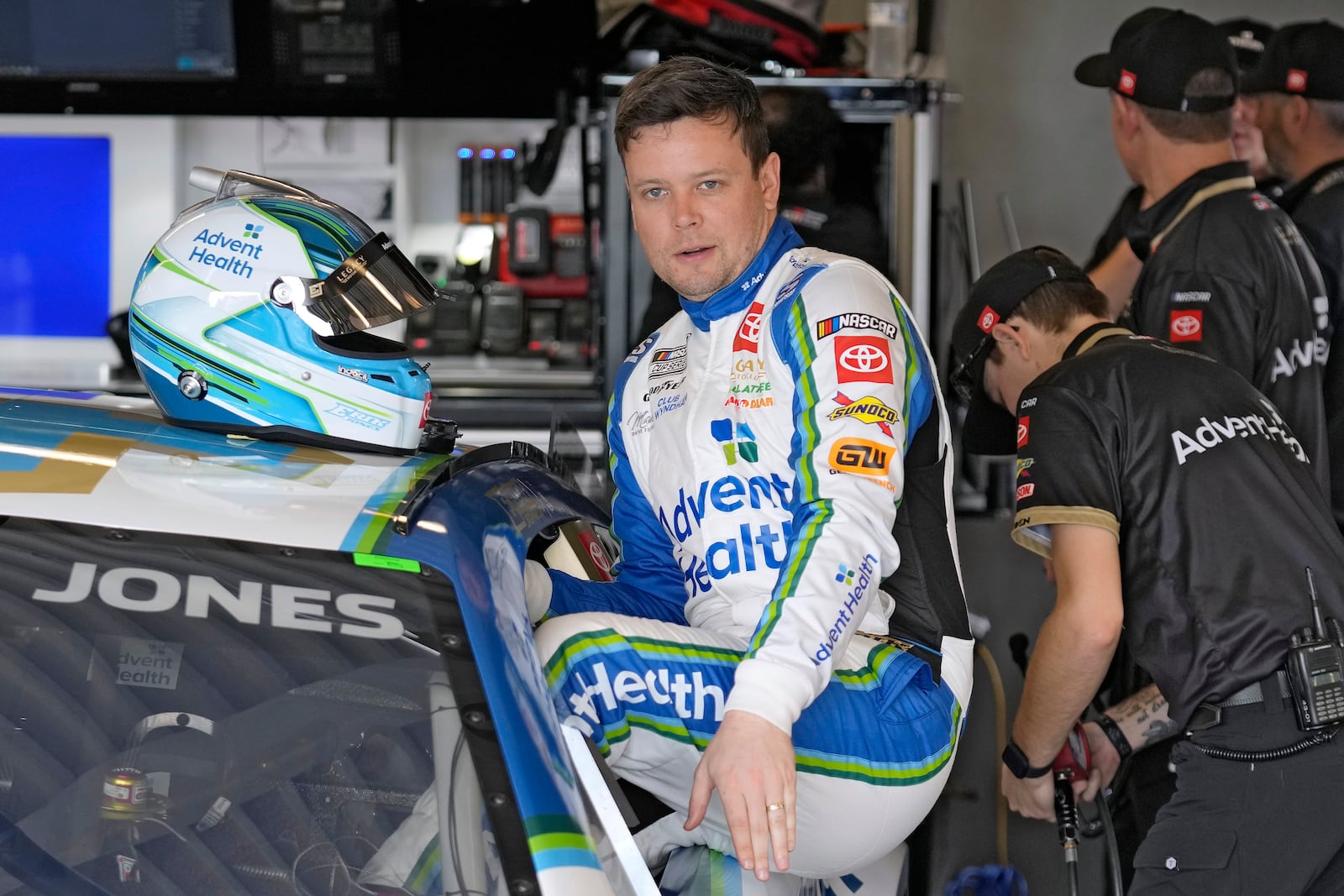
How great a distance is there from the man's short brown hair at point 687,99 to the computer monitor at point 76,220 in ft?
12.5

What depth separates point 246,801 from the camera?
52.5 inches

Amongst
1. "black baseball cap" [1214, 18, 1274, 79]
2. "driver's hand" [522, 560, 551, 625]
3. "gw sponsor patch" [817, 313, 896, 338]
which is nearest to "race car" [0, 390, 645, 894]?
"driver's hand" [522, 560, 551, 625]

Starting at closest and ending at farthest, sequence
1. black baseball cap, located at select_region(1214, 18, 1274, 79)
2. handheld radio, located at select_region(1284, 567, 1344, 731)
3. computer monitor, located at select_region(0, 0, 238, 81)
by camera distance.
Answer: handheld radio, located at select_region(1284, 567, 1344, 731) < black baseball cap, located at select_region(1214, 18, 1274, 79) < computer monitor, located at select_region(0, 0, 238, 81)

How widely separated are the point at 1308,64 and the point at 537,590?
8.09 ft

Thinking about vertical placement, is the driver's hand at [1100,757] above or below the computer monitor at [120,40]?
below

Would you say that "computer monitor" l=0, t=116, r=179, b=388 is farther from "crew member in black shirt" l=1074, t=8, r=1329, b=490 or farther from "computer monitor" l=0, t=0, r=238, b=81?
"crew member in black shirt" l=1074, t=8, r=1329, b=490

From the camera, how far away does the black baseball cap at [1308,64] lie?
3174 mm

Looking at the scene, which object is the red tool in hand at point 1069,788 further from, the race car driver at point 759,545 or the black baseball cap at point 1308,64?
the black baseball cap at point 1308,64

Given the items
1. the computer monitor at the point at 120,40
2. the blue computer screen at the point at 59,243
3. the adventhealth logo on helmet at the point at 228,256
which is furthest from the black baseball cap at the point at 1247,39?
the blue computer screen at the point at 59,243

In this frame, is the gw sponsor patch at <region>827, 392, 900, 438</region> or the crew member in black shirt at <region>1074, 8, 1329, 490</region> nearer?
the gw sponsor patch at <region>827, 392, 900, 438</region>

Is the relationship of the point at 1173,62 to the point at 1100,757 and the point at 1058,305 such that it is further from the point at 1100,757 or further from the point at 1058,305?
the point at 1100,757

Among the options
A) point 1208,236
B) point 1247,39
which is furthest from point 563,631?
point 1247,39

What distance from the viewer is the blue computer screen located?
205 inches

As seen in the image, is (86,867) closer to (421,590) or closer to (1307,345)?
(421,590)
